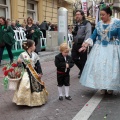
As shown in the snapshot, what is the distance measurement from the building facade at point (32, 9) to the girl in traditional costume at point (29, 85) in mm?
10490

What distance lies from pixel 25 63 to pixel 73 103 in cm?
115

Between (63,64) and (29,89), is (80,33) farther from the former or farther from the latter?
(29,89)

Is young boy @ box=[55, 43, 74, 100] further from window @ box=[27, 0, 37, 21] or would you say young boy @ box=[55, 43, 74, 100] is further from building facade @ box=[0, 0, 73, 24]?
window @ box=[27, 0, 37, 21]

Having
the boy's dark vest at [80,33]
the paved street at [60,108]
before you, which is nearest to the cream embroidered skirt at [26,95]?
the paved street at [60,108]

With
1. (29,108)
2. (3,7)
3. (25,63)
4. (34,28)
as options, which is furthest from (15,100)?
(3,7)

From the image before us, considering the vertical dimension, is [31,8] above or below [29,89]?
above

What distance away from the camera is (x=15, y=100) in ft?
15.5

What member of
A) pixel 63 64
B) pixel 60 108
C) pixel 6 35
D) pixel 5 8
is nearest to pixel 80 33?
pixel 63 64

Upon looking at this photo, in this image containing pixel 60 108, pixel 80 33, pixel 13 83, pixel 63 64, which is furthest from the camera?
pixel 80 33

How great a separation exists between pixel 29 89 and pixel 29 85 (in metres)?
0.07

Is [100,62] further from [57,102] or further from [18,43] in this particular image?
[18,43]

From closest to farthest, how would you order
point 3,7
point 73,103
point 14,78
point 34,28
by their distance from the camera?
point 14,78 → point 73,103 → point 34,28 → point 3,7

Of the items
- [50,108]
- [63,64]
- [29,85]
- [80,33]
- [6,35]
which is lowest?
[50,108]

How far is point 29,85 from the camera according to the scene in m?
4.60
